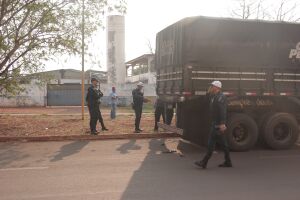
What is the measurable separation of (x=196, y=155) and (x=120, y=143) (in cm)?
284

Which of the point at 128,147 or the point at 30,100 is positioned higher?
the point at 30,100

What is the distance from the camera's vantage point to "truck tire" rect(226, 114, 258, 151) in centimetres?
1166

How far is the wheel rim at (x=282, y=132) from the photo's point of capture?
1229cm

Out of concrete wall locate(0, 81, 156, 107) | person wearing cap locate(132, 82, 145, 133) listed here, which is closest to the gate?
concrete wall locate(0, 81, 156, 107)

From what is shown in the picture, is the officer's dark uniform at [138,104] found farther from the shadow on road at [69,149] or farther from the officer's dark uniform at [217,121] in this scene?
the officer's dark uniform at [217,121]

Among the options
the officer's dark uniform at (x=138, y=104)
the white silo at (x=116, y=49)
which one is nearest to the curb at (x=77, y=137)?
the officer's dark uniform at (x=138, y=104)

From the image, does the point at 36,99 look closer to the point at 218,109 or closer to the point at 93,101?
the point at 93,101

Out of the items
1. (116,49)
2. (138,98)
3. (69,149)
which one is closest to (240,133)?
(138,98)

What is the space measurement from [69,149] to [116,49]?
39124 millimetres

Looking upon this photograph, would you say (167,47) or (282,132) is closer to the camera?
(282,132)

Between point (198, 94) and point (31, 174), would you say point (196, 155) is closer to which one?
point (198, 94)

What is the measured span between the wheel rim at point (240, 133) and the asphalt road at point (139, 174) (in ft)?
1.50

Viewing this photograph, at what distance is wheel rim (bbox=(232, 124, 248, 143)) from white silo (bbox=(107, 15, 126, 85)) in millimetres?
37647

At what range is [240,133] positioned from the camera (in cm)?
1185
